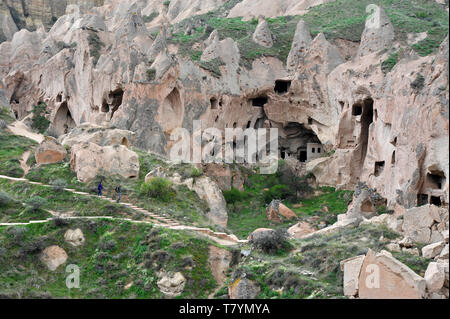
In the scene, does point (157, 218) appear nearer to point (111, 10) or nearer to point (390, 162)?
point (390, 162)

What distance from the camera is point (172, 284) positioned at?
18.1 meters

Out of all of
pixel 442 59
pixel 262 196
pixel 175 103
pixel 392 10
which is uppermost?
pixel 392 10

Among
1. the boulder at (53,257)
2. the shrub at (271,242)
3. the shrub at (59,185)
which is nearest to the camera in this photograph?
the boulder at (53,257)

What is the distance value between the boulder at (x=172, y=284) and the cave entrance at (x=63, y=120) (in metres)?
34.2

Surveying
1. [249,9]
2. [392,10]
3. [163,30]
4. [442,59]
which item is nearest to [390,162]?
[442,59]

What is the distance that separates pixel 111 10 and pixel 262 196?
54495 millimetres

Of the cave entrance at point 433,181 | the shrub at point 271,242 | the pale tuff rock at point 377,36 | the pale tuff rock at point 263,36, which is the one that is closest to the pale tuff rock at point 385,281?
the shrub at point 271,242

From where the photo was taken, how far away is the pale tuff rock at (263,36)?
4700 cm

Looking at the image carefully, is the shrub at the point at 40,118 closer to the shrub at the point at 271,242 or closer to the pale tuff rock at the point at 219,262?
the shrub at the point at 271,242

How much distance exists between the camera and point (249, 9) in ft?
208

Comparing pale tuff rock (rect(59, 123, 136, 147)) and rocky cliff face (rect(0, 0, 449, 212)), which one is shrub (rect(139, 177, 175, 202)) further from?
rocky cliff face (rect(0, 0, 449, 212))

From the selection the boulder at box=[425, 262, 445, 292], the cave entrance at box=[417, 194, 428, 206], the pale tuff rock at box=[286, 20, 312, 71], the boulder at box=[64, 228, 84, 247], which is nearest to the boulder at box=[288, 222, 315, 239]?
the cave entrance at box=[417, 194, 428, 206]

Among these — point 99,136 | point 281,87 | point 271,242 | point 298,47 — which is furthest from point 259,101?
point 271,242

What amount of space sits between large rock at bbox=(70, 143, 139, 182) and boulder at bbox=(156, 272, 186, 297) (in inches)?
328
